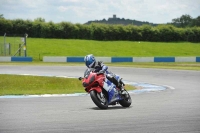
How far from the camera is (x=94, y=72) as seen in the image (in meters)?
10.5

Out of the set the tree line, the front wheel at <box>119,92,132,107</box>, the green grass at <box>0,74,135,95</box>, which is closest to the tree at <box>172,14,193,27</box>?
the tree line

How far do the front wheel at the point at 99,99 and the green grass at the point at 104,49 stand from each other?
31.0 meters

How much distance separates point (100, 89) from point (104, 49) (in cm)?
3817

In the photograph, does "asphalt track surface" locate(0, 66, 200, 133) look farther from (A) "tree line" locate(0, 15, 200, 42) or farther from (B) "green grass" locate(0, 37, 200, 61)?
(A) "tree line" locate(0, 15, 200, 42)

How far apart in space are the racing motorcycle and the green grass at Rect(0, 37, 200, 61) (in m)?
30.7

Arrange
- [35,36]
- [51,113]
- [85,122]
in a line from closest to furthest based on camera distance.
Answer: [85,122] → [51,113] → [35,36]

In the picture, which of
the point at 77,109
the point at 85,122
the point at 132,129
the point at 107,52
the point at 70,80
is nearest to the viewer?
the point at 132,129

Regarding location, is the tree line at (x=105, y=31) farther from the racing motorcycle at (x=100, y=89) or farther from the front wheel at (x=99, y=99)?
the front wheel at (x=99, y=99)

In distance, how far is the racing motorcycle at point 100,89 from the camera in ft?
33.7

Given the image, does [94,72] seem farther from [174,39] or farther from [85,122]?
[174,39]

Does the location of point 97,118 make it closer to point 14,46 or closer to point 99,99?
point 99,99

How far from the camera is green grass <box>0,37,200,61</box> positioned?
44.3 m

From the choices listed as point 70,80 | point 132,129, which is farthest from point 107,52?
point 132,129

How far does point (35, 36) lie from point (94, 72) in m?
43.0
